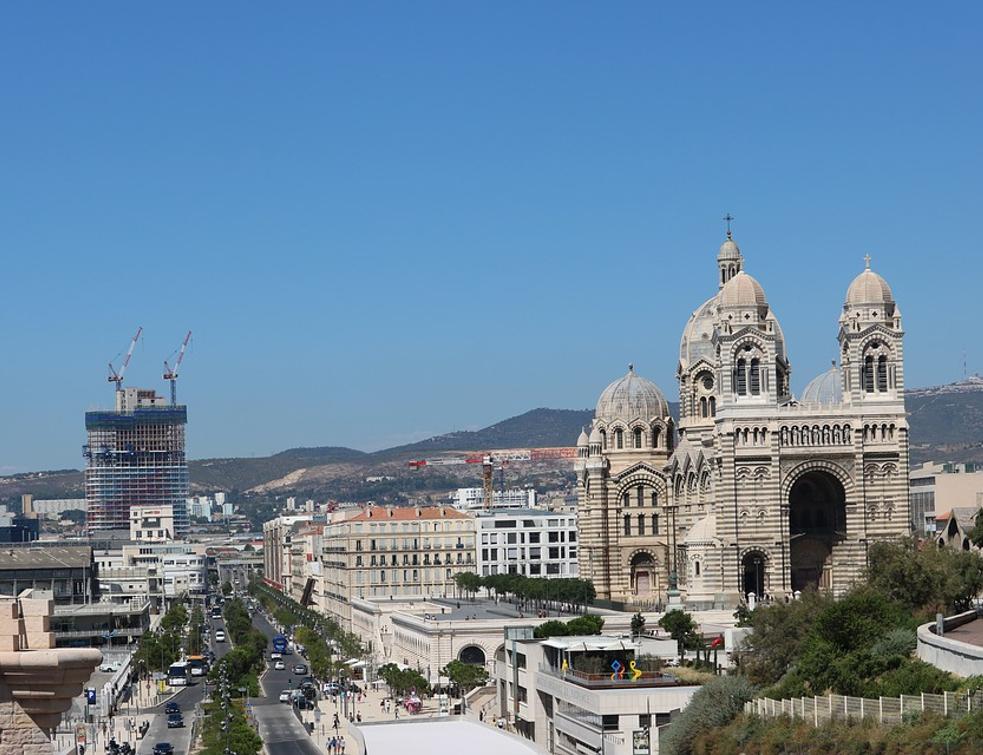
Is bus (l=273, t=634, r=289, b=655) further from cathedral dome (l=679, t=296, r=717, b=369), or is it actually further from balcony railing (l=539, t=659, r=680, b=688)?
balcony railing (l=539, t=659, r=680, b=688)

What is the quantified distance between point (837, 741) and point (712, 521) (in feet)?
191

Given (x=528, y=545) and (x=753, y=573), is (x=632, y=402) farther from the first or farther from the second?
(x=528, y=545)

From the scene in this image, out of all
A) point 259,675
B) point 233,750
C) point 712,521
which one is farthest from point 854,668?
point 259,675

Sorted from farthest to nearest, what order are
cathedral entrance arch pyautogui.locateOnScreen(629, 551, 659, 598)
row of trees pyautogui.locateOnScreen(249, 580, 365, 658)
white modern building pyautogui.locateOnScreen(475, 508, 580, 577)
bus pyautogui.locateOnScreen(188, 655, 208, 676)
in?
white modern building pyautogui.locateOnScreen(475, 508, 580, 577)
bus pyautogui.locateOnScreen(188, 655, 208, 676)
row of trees pyautogui.locateOnScreen(249, 580, 365, 658)
cathedral entrance arch pyautogui.locateOnScreen(629, 551, 659, 598)

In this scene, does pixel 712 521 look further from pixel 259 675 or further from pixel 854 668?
pixel 854 668

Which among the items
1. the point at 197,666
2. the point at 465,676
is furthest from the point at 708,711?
the point at 197,666

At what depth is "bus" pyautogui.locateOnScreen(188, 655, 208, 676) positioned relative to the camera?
137750 millimetres

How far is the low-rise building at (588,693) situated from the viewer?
233ft

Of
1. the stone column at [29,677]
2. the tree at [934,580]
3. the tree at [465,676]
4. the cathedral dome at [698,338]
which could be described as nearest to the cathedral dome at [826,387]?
the cathedral dome at [698,338]

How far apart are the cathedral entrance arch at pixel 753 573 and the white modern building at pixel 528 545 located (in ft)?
178

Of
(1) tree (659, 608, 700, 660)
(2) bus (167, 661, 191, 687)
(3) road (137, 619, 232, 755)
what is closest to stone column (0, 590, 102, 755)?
(1) tree (659, 608, 700, 660)

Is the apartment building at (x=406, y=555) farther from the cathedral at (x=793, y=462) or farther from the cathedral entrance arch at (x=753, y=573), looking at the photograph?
the cathedral entrance arch at (x=753, y=573)

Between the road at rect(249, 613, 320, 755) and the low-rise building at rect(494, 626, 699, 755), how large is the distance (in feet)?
29.8

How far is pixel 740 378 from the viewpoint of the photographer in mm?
108500
